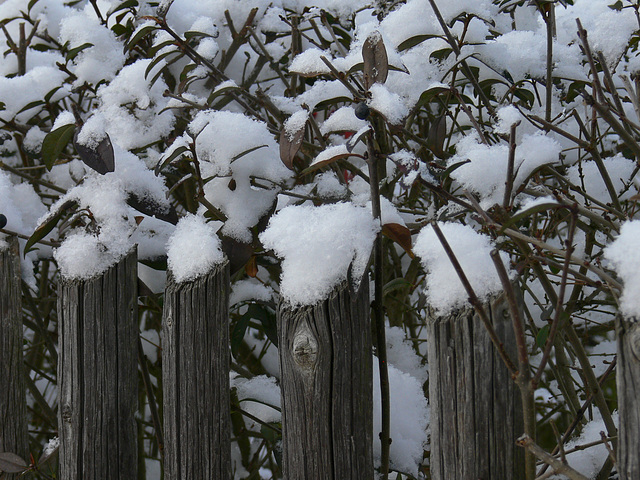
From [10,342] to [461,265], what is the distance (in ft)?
3.44

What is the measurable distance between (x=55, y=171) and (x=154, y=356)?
0.70 meters

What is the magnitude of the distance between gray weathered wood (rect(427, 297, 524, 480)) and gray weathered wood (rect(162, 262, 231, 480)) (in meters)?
0.42

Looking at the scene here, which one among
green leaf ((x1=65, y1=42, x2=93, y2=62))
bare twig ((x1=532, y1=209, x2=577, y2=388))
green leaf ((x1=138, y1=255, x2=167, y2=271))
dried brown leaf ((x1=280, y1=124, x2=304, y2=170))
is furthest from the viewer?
green leaf ((x1=65, y1=42, x2=93, y2=62))

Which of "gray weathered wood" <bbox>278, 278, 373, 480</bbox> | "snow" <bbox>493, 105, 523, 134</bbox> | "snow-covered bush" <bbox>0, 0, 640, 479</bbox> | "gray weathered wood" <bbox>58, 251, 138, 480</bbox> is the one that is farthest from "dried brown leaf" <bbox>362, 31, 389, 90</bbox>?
"gray weathered wood" <bbox>58, 251, 138, 480</bbox>

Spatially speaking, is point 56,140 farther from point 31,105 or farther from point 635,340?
point 635,340

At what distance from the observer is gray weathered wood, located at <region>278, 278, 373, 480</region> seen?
1.17 metres

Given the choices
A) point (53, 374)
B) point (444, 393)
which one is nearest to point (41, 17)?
point (53, 374)

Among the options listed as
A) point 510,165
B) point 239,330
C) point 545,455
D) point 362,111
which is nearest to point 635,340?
point 545,455

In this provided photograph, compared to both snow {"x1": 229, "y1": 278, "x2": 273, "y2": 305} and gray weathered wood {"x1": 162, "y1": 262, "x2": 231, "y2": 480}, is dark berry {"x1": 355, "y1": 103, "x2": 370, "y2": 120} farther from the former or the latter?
snow {"x1": 229, "y1": 278, "x2": 273, "y2": 305}

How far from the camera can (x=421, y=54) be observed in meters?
1.57

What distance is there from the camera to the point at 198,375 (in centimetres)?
128

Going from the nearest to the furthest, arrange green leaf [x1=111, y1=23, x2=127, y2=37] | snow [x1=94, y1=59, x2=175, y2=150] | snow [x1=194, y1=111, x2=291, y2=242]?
snow [x1=194, y1=111, x2=291, y2=242] < snow [x1=94, y1=59, x2=175, y2=150] < green leaf [x1=111, y1=23, x2=127, y2=37]

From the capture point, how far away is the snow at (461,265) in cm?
103

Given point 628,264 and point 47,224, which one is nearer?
point 628,264
